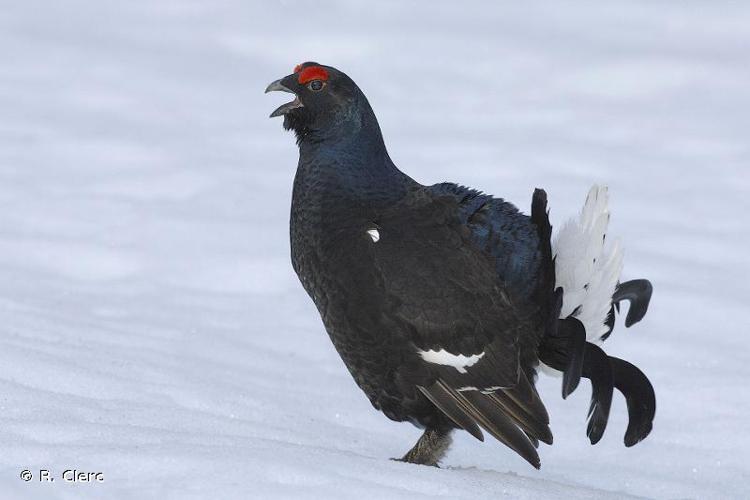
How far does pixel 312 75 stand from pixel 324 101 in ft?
0.34

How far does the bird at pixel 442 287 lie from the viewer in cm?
395

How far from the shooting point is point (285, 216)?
8.37 metres

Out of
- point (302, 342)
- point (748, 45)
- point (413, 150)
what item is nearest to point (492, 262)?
point (302, 342)

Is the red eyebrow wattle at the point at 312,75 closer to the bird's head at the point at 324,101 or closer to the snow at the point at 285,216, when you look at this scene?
the bird's head at the point at 324,101

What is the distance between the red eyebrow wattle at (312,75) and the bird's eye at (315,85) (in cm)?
1

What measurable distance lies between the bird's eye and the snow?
1.25 meters

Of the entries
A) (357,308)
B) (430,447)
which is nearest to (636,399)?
(430,447)

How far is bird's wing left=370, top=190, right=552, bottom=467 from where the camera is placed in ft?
12.9

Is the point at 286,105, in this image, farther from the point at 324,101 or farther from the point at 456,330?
the point at 456,330

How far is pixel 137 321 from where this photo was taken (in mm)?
6336

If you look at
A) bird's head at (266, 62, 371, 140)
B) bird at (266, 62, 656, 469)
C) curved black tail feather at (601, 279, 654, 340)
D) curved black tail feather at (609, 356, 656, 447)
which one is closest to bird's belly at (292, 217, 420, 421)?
bird at (266, 62, 656, 469)

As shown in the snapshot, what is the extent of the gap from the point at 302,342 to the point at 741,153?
534 cm

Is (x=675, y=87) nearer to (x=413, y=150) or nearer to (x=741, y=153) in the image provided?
(x=741, y=153)

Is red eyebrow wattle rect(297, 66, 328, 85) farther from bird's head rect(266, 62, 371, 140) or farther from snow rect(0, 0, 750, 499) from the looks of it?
snow rect(0, 0, 750, 499)
